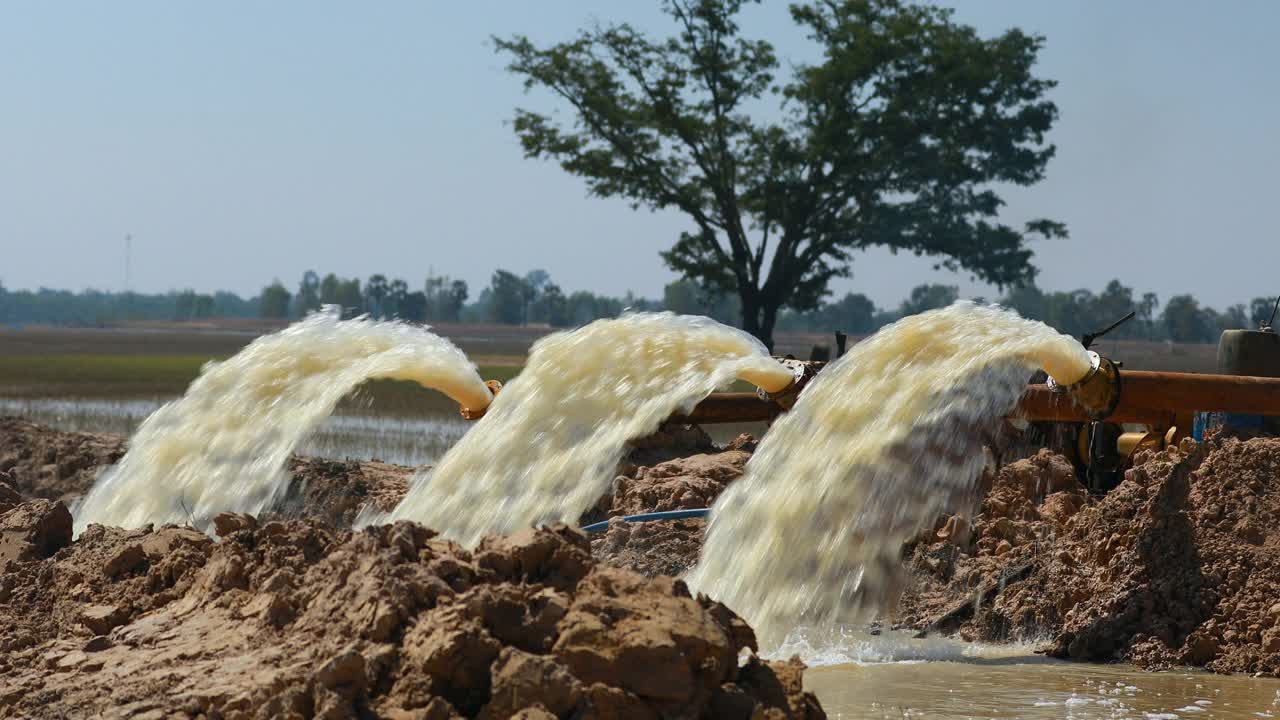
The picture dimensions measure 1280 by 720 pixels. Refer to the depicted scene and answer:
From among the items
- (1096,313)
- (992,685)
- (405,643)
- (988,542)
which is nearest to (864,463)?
(992,685)

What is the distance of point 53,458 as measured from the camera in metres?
13.6

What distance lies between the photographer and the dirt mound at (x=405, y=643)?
4055 millimetres

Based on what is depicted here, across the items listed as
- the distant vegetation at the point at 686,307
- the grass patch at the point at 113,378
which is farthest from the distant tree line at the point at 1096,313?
the grass patch at the point at 113,378

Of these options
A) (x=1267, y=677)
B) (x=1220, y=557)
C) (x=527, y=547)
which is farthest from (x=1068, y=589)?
(x=527, y=547)

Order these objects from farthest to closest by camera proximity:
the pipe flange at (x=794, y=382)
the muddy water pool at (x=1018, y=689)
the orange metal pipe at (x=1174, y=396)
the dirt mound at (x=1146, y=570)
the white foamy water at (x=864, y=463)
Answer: the pipe flange at (x=794, y=382)
the orange metal pipe at (x=1174, y=396)
the dirt mound at (x=1146, y=570)
the white foamy water at (x=864, y=463)
the muddy water pool at (x=1018, y=689)

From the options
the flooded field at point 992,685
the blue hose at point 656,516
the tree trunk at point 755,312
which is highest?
the tree trunk at point 755,312

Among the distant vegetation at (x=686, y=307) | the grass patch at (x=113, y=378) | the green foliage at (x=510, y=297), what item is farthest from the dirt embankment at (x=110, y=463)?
the green foliage at (x=510, y=297)

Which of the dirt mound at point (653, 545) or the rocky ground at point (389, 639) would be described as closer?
the rocky ground at point (389, 639)

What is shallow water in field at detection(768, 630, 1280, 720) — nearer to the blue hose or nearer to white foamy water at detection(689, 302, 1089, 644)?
white foamy water at detection(689, 302, 1089, 644)

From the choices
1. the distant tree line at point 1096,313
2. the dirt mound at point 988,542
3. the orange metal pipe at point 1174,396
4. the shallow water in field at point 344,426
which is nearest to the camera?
the orange metal pipe at point 1174,396

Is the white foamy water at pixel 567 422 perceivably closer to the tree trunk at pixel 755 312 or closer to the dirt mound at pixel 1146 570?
the dirt mound at pixel 1146 570

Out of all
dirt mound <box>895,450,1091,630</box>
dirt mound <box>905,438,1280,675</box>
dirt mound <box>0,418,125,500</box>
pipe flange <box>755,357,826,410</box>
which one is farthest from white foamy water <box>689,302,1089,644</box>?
dirt mound <box>0,418,125,500</box>

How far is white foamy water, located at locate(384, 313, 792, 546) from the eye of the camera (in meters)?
7.83

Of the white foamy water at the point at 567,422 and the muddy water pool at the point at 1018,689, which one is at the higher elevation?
the white foamy water at the point at 567,422
